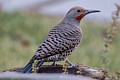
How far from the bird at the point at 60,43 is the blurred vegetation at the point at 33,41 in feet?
4.61

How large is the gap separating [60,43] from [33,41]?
12.9 ft

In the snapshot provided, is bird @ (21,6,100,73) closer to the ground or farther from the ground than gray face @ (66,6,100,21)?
closer to the ground

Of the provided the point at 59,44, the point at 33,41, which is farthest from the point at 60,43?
the point at 33,41

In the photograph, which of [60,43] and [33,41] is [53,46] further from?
[33,41]

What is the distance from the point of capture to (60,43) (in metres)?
5.66

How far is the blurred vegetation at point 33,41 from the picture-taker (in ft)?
26.3

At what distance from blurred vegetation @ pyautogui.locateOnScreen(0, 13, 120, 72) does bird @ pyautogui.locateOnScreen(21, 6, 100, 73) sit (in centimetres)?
141

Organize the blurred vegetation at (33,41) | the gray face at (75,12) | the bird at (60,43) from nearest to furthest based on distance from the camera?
the bird at (60,43) < the gray face at (75,12) < the blurred vegetation at (33,41)

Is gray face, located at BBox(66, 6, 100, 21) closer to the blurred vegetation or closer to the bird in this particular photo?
the bird

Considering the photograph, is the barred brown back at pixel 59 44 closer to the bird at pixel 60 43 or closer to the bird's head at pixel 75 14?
the bird at pixel 60 43

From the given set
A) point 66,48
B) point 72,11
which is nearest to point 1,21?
point 72,11

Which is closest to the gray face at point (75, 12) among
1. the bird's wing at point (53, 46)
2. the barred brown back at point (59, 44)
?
the barred brown back at point (59, 44)

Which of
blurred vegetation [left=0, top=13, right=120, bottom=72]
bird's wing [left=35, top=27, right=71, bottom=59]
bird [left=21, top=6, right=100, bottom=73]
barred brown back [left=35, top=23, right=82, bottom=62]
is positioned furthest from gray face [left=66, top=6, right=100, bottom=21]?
blurred vegetation [left=0, top=13, right=120, bottom=72]

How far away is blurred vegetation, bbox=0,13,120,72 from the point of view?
26.3 feet
